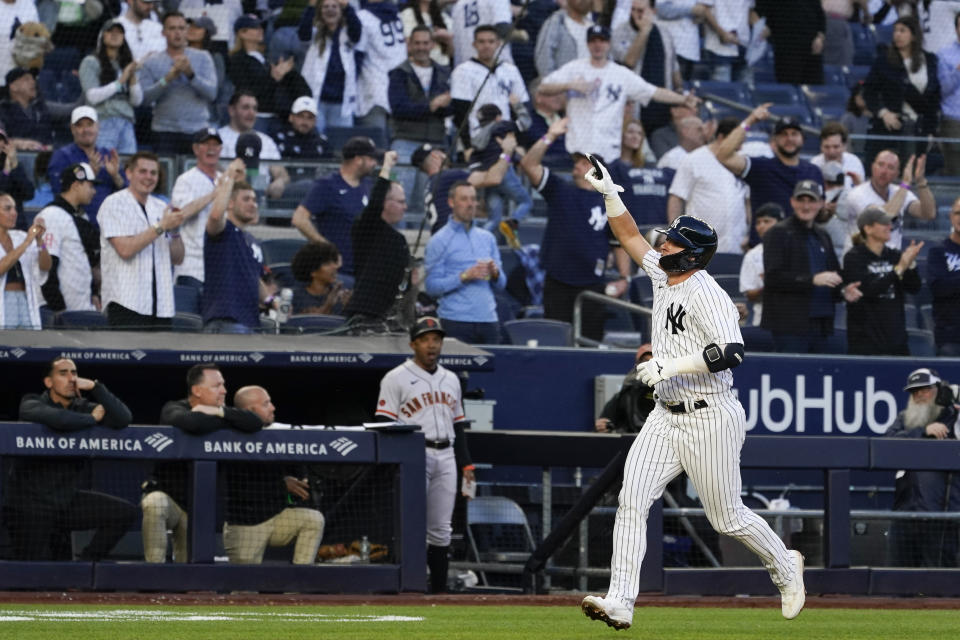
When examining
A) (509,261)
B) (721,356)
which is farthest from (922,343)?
(721,356)

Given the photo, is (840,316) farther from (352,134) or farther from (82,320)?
(82,320)

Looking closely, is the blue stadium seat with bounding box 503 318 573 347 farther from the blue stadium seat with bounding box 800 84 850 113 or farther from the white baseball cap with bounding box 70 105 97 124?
the blue stadium seat with bounding box 800 84 850 113

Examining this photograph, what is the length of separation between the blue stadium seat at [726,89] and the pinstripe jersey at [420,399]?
618 cm

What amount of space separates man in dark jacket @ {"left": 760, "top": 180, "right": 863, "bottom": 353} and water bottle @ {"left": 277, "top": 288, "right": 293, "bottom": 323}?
3287mm

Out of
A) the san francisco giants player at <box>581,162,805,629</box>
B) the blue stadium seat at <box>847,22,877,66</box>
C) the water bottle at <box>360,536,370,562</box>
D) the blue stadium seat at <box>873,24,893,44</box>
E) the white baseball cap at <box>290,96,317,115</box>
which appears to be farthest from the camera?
the blue stadium seat at <box>873,24,893,44</box>

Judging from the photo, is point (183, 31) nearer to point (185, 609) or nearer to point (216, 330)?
point (216, 330)

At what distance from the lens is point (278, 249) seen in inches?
462

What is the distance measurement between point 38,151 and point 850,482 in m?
5.89

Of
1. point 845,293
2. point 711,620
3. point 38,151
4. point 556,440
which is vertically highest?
point 38,151

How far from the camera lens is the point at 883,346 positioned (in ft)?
39.8

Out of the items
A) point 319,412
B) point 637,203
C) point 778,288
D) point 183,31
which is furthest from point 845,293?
point 183,31

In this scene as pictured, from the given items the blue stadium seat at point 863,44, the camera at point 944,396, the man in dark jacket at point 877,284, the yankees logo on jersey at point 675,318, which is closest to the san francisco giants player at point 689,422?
the yankees logo on jersey at point 675,318

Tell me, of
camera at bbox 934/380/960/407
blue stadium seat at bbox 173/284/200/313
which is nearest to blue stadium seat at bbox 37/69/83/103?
blue stadium seat at bbox 173/284/200/313

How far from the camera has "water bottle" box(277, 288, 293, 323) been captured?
11.1 metres
